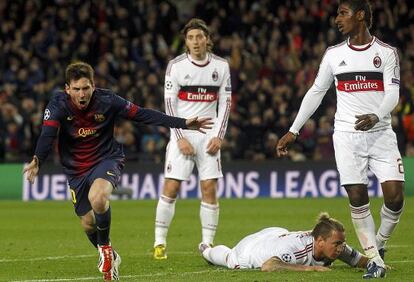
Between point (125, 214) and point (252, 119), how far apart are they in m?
5.48

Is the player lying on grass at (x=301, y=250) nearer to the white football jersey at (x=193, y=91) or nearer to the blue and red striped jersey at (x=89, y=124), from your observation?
the blue and red striped jersey at (x=89, y=124)

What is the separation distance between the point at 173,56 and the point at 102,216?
56.5ft

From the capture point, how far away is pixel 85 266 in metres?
11.7

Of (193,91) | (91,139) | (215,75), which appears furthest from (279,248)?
(215,75)

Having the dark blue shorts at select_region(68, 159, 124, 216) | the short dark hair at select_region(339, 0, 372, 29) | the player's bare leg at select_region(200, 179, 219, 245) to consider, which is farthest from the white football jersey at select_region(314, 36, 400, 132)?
the player's bare leg at select_region(200, 179, 219, 245)

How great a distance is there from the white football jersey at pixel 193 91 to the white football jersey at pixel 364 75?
255 centimetres

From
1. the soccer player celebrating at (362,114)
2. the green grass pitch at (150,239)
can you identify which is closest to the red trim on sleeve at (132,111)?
the soccer player celebrating at (362,114)

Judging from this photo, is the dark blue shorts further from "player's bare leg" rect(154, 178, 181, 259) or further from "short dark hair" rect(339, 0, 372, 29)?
"short dark hair" rect(339, 0, 372, 29)

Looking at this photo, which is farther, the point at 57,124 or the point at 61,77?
the point at 61,77

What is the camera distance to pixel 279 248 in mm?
10406

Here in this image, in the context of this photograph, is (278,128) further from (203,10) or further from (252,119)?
(203,10)

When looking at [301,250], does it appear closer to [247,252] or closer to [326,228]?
[326,228]

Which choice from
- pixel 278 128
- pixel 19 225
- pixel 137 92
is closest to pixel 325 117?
pixel 278 128

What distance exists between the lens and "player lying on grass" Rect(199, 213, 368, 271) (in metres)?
10.3
